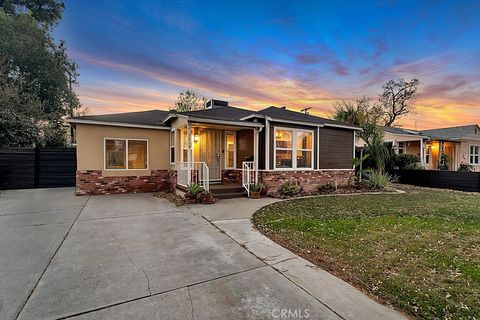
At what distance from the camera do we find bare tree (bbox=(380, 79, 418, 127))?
29.7 meters

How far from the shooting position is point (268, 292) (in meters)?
2.62

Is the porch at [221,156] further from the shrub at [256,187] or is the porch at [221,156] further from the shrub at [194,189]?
the shrub at [194,189]

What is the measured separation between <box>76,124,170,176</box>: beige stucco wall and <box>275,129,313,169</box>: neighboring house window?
16.8 feet

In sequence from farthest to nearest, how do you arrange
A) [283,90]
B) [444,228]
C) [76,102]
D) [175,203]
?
[76,102], [283,90], [175,203], [444,228]

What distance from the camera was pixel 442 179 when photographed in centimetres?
1293

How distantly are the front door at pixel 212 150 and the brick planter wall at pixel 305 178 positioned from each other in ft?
7.06

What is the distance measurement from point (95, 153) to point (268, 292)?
951cm

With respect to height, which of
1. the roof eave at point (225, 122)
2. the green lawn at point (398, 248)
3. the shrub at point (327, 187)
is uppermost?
the roof eave at point (225, 122)

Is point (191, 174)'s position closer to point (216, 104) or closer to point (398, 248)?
point (398, 248)

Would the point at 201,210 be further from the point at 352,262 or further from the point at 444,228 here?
the point at 444,228

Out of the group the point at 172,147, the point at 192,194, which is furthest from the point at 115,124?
the point at 192,194

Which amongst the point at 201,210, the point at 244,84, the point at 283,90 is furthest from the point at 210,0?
the point at 201,210

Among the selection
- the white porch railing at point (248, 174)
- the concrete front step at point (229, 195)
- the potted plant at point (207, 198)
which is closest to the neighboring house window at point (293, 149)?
the white porch railing at point (248, 174)
